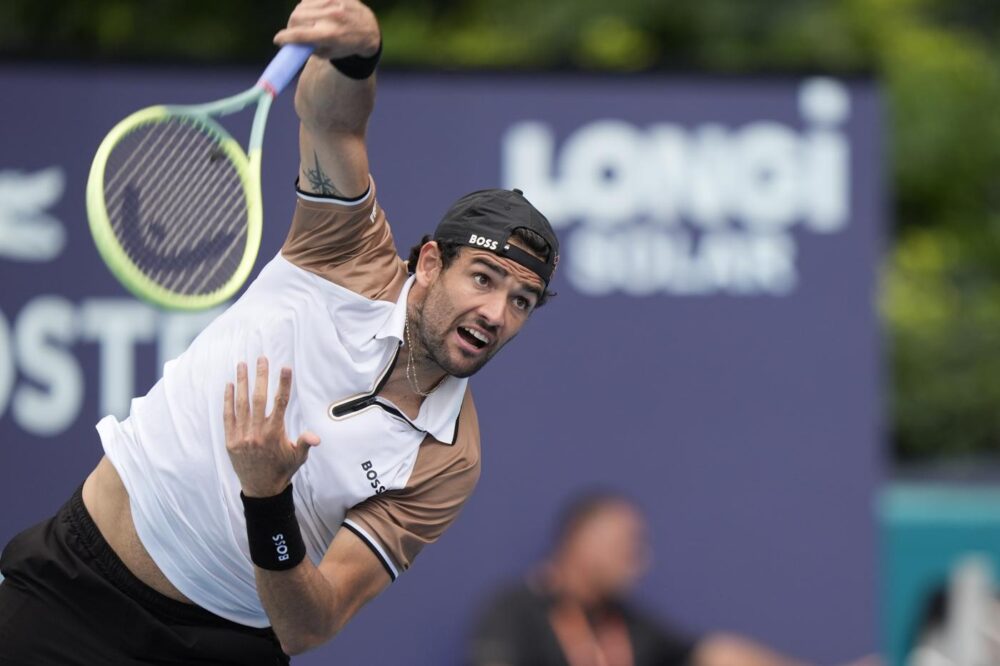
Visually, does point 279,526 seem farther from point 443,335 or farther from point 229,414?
point 443,335

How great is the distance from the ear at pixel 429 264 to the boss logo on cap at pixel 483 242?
0.34 ft

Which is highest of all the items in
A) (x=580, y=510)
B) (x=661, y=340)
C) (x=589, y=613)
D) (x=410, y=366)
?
(x=410, y=366)

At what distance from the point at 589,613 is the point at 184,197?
11.6 feet

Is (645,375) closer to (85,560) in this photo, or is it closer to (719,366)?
(719,366)

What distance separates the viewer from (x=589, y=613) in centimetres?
679

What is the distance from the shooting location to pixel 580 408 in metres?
6.77

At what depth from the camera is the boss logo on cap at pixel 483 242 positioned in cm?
358

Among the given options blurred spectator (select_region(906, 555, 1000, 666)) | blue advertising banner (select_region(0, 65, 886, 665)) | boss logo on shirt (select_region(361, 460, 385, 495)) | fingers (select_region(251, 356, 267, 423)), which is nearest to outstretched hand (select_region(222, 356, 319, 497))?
fingers (select_region(251, 356, 267, 423))

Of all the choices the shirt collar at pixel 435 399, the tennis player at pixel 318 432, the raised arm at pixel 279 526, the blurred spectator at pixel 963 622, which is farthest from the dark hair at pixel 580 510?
the raised arm at pixel 279 526

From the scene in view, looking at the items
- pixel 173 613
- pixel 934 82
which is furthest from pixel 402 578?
pixel 934 82

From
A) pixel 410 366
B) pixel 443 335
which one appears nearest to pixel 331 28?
pixel 443 335

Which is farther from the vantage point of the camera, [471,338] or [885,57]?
[885,57]

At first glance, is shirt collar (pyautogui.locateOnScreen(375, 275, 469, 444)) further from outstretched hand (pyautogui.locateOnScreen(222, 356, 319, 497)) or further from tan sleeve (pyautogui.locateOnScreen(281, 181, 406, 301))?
outstretched hand (pyautogui.locateOnScreen(222, 356, 319, 497))

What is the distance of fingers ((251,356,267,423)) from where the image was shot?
3201 millimetres
